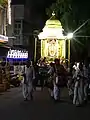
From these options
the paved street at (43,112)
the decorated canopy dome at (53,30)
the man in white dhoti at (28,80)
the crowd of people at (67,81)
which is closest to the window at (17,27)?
the decorated canopy dome at (53,30)

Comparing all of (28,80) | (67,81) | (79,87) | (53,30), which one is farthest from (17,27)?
(79,87)

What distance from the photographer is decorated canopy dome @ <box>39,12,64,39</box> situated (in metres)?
35.3

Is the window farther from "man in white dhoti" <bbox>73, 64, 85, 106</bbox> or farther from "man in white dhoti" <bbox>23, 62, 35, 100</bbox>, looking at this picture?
"man in white dhoti" <bbox>73, 64, 85, 106</bbox>

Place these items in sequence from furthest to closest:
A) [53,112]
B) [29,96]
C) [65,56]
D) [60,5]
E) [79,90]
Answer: [65,56], [60,5], [29,96], [79,90], [53,112]

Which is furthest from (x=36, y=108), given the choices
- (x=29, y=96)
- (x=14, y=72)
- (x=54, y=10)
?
(x=54, y=10)

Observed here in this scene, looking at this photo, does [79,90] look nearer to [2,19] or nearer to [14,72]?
[14,72]

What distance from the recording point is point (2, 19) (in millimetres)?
31938

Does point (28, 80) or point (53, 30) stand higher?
point (53, 30)

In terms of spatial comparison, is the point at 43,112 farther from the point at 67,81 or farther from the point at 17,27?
the point at 17,27

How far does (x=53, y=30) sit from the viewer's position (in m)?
36.1

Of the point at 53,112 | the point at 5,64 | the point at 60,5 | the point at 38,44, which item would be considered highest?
Answer: the point at 60,5

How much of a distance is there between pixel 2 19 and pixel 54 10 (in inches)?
294

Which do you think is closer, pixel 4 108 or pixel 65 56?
pixel 4 108

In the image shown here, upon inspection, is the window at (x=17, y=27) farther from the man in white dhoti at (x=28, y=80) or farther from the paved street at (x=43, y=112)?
the paved street at (x=43, y=112)
